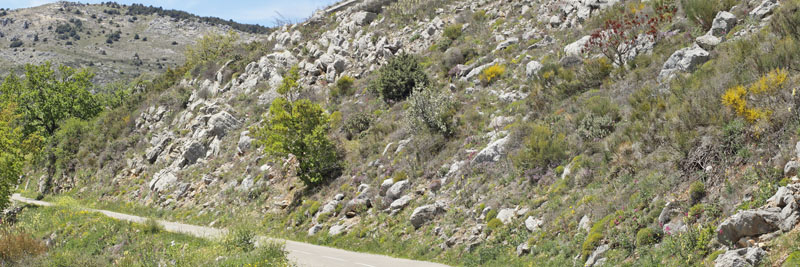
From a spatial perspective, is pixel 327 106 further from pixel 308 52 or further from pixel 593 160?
pixel 593 160

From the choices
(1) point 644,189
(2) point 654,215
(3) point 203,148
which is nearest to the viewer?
(2) point 654,215

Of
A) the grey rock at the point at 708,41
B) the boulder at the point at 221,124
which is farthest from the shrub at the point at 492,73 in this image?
the boulder at the point at 221,124

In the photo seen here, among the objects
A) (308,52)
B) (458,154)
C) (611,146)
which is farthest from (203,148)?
(611,146)

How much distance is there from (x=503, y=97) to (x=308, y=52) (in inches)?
849

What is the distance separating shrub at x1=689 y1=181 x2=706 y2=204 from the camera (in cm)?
899

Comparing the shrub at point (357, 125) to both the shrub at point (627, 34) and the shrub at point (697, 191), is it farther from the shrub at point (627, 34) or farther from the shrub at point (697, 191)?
the shrub at point (697, 191)

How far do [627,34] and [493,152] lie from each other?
26.9 feet

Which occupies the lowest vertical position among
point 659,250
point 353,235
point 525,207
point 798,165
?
point 353,235

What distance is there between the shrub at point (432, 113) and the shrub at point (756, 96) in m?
10.3

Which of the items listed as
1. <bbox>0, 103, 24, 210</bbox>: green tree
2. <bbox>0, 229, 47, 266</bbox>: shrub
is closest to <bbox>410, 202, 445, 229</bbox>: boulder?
<bbox>0, 229, 47, 266</bbox>: shrub

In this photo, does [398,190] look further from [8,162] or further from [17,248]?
[8,162]

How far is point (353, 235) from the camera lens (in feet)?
55.3

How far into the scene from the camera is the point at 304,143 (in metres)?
21.5

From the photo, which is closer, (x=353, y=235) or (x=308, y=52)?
(x=353, y=235)
